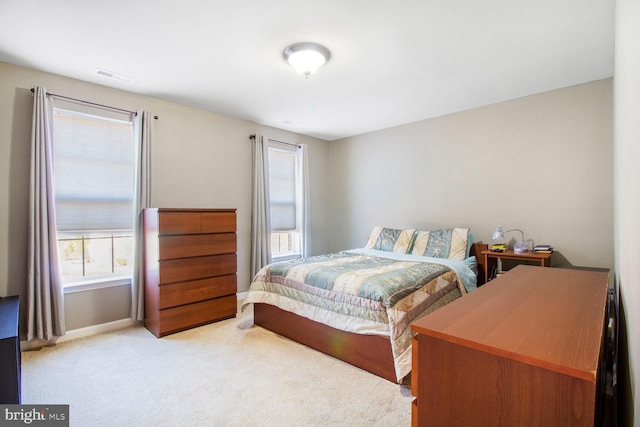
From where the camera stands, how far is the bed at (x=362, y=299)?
2.14 m

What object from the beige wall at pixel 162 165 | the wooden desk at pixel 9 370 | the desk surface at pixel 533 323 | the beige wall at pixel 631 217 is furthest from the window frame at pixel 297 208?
the beige wall at pixel 631 217

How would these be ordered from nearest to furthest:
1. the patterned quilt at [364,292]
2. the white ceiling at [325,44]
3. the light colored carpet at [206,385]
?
the light colored carpet at [206,385], the white ceiling at [325,44], the patterned quilt at [364,292]

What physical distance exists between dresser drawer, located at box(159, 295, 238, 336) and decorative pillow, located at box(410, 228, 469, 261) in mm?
2294

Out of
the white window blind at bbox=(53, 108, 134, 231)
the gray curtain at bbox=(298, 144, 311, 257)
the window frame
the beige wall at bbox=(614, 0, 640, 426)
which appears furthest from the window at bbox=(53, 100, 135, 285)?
the beige wall at bbox=(614, 0, 640, 426)

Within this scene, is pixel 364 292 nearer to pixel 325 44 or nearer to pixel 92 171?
pixel 325 44

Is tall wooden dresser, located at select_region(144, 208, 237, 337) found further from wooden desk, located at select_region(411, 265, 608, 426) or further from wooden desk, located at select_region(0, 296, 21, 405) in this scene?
wooden desk, located at select_region(411, 265, 608, 426)

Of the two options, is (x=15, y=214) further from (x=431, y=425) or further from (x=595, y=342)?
(x=595, y=342)

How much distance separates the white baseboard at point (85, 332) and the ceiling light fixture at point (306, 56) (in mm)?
3018

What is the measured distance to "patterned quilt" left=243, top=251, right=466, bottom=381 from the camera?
2125 millimetres

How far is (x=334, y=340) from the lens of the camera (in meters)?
2.48

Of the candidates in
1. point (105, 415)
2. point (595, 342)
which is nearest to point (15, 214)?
point (105, 415)

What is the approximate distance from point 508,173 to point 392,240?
1561mm

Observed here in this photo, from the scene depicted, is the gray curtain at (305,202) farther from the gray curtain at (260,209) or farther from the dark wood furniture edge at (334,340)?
the dark wood furniture edge at (334,340)

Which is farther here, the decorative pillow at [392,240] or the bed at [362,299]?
the decorative pillow at [392,240]
